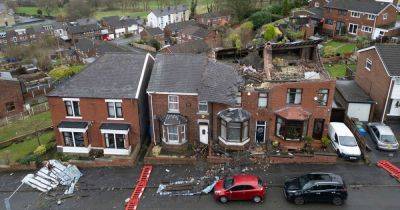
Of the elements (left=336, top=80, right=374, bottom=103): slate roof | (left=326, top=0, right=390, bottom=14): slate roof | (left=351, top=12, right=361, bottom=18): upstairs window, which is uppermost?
(left=326, top=0, right=390, bottom=14): slate roof

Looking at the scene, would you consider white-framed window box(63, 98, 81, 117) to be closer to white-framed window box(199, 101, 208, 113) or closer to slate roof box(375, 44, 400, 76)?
white-framed window box(199, 101, 208, 113)

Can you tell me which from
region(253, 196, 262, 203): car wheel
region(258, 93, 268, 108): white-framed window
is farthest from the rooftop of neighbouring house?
region(253, 196, 262, 203): car wheel

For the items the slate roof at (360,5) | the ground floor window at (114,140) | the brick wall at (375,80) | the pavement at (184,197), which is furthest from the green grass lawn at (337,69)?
the ground floor window at (114,140)

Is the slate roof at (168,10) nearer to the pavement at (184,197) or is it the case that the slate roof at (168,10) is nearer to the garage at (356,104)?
Result: the garage at (356,104)

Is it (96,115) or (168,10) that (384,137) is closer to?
(96,115)

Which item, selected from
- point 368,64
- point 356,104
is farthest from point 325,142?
point 368,64

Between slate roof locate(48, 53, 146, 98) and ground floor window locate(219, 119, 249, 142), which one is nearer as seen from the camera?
ground floor window locate(219, 119, 249, 142)
